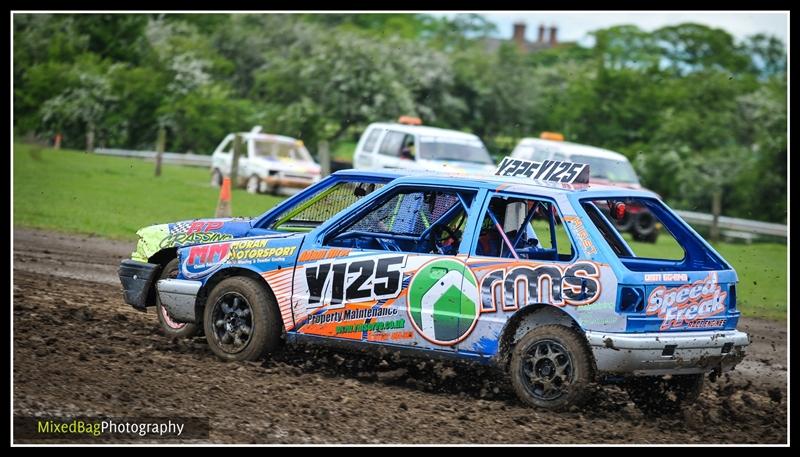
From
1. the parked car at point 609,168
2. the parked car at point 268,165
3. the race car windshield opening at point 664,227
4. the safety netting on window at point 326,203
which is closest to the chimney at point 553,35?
the parked car at point 268,165

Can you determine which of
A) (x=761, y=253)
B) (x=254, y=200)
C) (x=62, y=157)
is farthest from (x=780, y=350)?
(x=62, y=157)

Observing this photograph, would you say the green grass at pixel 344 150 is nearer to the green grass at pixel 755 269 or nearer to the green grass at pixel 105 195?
the green grass at pixel 105 195

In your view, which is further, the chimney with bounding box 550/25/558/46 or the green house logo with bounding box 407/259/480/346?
the chimney with bounding box 550/25/558/46

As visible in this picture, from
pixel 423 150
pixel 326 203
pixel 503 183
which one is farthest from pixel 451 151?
pixel 503 183

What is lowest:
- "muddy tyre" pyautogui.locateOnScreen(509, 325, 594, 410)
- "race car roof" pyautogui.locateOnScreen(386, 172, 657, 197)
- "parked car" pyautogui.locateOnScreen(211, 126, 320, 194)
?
"muddy tyre" pyautogui.locateOnScreen(509, 325, 594, 410)

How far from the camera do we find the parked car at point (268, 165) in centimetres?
2808

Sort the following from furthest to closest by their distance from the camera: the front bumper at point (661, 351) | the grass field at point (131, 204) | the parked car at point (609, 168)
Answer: the parked car at point (609, 168)
the grass field at point (131, 204)
the front bumper at point (661, 351)

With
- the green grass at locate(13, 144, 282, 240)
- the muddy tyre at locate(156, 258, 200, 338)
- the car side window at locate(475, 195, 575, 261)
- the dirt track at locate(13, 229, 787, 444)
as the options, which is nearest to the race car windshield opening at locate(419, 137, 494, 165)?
the green grass at locate(13, 144, 282, 240)

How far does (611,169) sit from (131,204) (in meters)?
9.60

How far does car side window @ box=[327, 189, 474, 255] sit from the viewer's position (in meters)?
9.12

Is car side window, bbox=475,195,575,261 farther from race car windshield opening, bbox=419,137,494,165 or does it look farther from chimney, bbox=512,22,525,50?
chimney, bbox=512,22,525,50

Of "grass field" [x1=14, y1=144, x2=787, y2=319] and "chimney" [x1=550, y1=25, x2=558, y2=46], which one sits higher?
"chimney" [x1=550, y1=25, x2=558, y2=46]

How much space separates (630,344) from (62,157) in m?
25.3

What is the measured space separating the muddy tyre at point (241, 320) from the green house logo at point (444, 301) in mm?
1070
